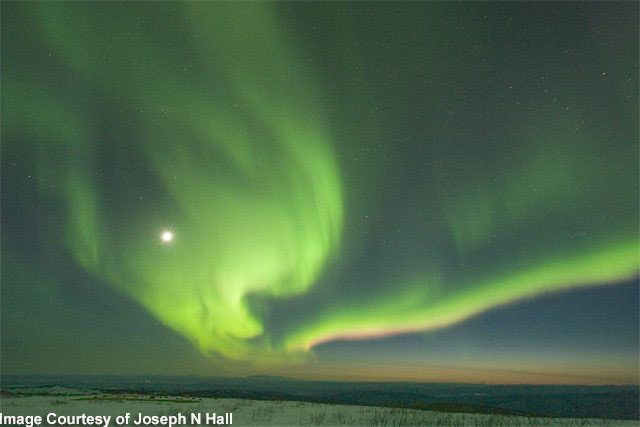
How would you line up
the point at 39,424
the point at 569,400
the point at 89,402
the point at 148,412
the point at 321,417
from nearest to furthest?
1. the point at 39,424
2. the point at 148,412
3. the point at 321,417
4. the point at 89,402
5. the point at 569,400

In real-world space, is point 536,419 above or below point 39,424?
below

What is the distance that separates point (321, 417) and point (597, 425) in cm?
1471

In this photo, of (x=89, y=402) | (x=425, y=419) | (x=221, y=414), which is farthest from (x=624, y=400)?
(x=89, y=402)

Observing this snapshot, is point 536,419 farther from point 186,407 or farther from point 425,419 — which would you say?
point 186,407

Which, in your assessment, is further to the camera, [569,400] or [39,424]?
[569,400]

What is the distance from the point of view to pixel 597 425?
23.3m

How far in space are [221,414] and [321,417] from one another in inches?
219

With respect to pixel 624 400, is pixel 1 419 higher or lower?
higher

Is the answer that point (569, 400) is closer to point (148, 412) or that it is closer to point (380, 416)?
point (380, 416)

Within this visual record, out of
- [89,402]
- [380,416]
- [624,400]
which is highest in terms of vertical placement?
[89,402]

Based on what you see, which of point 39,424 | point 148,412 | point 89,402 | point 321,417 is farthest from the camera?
point 89,402

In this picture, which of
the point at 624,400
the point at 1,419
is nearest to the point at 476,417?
the point at 1,419

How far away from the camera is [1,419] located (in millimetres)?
19688

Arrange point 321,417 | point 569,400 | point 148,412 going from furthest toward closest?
point 569,400, point 321,417, point 148,412
